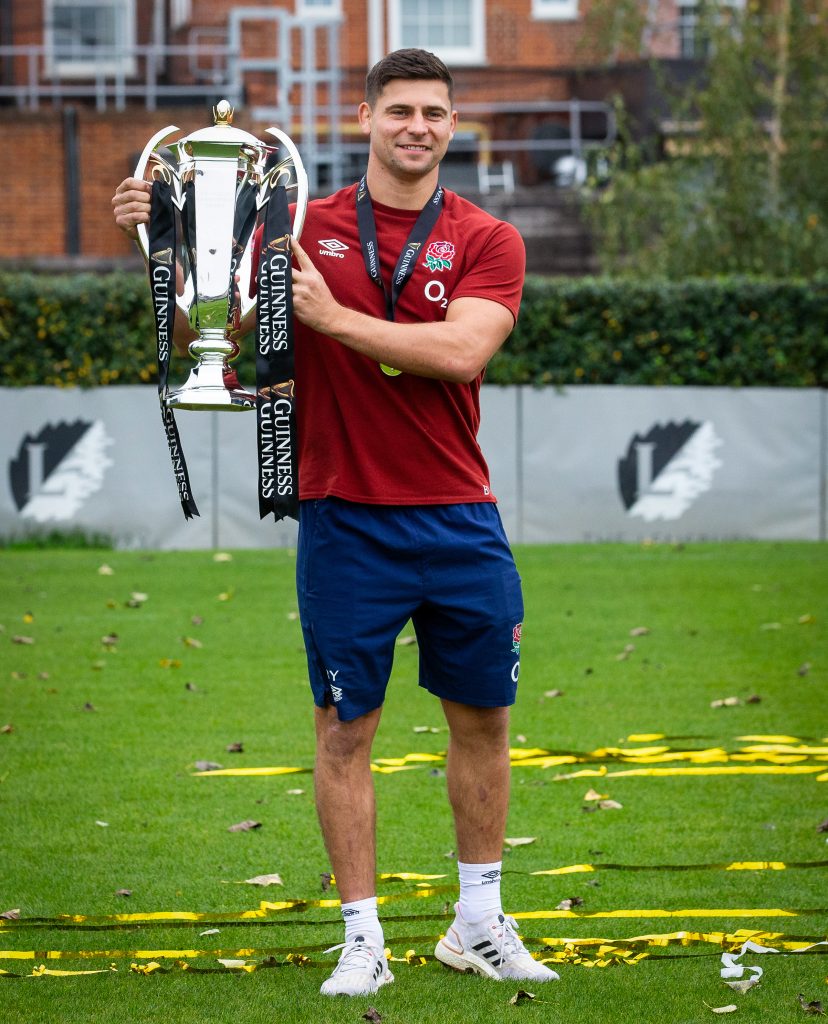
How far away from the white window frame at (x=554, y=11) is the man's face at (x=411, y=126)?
69.6 feet

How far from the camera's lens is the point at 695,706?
7.99 metres

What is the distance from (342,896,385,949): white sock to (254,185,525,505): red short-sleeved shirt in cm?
105

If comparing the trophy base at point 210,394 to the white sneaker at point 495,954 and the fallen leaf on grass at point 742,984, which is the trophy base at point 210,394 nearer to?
the white sneaker at point 495,954

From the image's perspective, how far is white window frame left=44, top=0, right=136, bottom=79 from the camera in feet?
77.6

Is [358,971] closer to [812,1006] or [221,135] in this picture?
[812,1006]

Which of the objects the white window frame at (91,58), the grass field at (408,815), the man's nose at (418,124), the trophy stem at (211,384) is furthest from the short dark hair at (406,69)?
the white window frame at (91,58)

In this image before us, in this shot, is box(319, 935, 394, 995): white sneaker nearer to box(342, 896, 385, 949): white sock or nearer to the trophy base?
box(342, 896, 385, 949): white sock

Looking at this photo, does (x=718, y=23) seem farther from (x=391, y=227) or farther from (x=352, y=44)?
(x=391, y=227)

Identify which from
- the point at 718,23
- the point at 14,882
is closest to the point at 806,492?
the point at 718,23

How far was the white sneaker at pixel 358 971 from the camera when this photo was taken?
13.2 ft

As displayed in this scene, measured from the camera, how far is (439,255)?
161 inches

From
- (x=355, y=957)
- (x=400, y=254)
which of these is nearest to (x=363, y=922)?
(x=355, y=957)

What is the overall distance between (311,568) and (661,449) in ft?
37.7

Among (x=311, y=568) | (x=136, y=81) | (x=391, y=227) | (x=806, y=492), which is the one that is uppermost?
(x=136, y=81)
